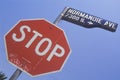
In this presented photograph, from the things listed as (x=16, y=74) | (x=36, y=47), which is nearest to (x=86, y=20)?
(x=36, y=47)

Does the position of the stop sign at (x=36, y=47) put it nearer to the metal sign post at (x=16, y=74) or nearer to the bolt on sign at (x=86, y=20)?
the metal sign post at (x=16, y=74)

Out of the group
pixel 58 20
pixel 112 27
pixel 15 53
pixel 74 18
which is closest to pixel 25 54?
pixel 15 53

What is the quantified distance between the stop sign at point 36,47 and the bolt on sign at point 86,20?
89 centimetres

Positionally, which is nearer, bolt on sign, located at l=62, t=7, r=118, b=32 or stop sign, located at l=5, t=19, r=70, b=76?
stop sign, located at l=5, t=19, r=70, b=76

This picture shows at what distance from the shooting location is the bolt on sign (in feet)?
13.1

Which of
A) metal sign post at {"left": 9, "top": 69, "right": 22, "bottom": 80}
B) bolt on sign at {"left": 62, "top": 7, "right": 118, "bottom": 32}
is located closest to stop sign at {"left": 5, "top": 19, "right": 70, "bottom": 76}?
metal sign post at {"left": 9, "top": 69, "right": 22, "bottom": 80}

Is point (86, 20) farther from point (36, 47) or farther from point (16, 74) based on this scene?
point (16, 74)

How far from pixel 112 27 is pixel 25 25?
1497mm

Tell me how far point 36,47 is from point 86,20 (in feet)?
4.46

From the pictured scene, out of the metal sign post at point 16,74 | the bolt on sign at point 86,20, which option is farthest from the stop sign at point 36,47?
the bolt on sign at point 86,20

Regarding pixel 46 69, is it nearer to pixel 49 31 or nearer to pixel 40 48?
pixel 40 48

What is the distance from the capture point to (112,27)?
159 inches

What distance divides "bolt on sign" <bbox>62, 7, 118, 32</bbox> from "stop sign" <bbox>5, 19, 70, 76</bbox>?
2.93 ft

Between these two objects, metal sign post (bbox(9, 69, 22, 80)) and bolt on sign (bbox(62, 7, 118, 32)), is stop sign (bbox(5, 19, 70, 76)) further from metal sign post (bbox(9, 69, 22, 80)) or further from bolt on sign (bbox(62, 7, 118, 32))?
bolt on sign (bbox(62, 7, 118, 32))
